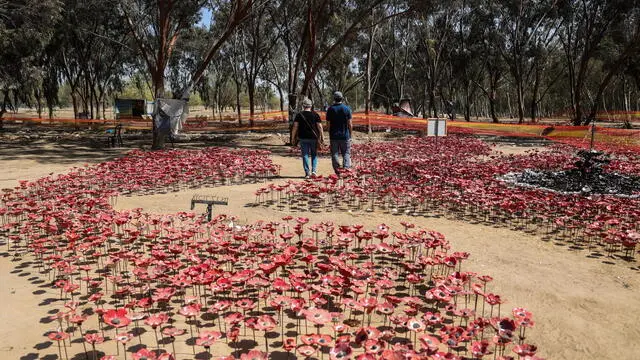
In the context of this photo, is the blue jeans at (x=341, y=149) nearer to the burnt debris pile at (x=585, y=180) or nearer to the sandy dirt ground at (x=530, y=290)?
the sandy dirt ground at (x=530, y=290)

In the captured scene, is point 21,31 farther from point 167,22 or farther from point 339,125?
point 339,125

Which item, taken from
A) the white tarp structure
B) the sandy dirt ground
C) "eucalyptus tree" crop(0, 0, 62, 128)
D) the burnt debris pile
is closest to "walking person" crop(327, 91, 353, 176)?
the sandy dirt ground

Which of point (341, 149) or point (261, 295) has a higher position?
point (341, 149)

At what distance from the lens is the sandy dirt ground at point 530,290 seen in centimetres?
341

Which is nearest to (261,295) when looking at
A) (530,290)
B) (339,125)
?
(530,290)

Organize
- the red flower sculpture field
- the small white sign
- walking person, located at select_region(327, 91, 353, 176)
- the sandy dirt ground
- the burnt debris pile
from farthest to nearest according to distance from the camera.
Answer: the small white sign
walking person, located at select_region(327, 91, 353, 176)
the burnt debris pile
the sandy dirt ground
the red flower sculpture field

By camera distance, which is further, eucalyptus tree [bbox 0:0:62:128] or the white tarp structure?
eucalyptus tree [bbox 0:0:62:128]

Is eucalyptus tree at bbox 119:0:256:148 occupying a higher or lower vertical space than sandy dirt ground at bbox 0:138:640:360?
higher

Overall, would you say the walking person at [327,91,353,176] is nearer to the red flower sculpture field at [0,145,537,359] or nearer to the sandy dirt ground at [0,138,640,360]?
the sandy dirt ground at [0,138,640,360]

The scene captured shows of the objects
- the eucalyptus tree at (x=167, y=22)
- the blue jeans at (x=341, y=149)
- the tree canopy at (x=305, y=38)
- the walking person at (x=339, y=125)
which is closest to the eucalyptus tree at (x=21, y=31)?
the tree canopy at (x=305, y=38)

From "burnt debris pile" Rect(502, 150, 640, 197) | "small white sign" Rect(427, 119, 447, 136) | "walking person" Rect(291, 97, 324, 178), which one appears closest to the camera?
"burnt debris pile" Rect(502, 150, 640, 197)

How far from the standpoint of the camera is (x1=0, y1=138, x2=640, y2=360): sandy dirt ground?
341 centimetres

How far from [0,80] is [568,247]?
28502 millimetres

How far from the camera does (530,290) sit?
4.43m
